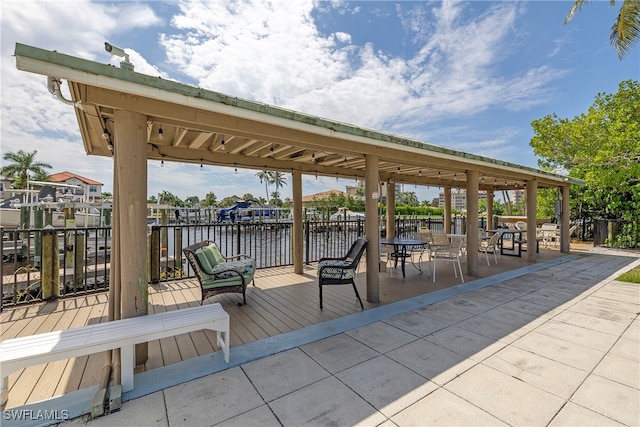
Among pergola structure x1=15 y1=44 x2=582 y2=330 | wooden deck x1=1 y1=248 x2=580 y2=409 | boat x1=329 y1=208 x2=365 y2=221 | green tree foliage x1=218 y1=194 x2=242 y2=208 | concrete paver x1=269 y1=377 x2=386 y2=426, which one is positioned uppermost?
green tree foliage x1=218 y1=194 x2=242 y2=208

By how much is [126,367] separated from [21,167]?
124ft

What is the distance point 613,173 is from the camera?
945cm

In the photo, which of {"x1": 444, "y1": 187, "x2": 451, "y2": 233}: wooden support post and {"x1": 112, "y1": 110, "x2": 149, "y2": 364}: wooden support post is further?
{"x1": 444, "y1": 187, "x2": 451, "y2": 233}: wooden support post

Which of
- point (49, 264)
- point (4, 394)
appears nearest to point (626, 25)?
point (4, 394)

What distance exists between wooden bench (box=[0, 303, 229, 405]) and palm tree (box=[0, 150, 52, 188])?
35262 mm

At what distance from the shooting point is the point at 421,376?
2299 millimetres

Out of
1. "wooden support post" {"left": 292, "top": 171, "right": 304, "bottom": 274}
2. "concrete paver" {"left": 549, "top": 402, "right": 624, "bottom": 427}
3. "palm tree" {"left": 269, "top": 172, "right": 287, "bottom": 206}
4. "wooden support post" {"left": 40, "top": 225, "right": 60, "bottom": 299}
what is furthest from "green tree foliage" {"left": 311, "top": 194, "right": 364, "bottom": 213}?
"concrete paver" {"left": 549, "top": 402, "right": 624, "bottom": 427}

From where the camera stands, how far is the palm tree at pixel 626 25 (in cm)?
770

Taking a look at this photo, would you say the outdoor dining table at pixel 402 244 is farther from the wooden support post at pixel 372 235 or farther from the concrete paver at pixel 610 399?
the concrete paver at pixel 610 399

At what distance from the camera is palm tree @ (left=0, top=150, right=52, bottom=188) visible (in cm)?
2612

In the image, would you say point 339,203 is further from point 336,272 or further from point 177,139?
point 177,139

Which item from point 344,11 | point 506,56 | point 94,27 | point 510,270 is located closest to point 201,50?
point 94,27

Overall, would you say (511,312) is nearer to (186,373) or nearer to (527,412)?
(527,412)

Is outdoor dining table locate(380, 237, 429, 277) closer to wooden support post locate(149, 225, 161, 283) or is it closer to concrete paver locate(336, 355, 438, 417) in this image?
concrete paver locate(336, 355, 438, 417)
